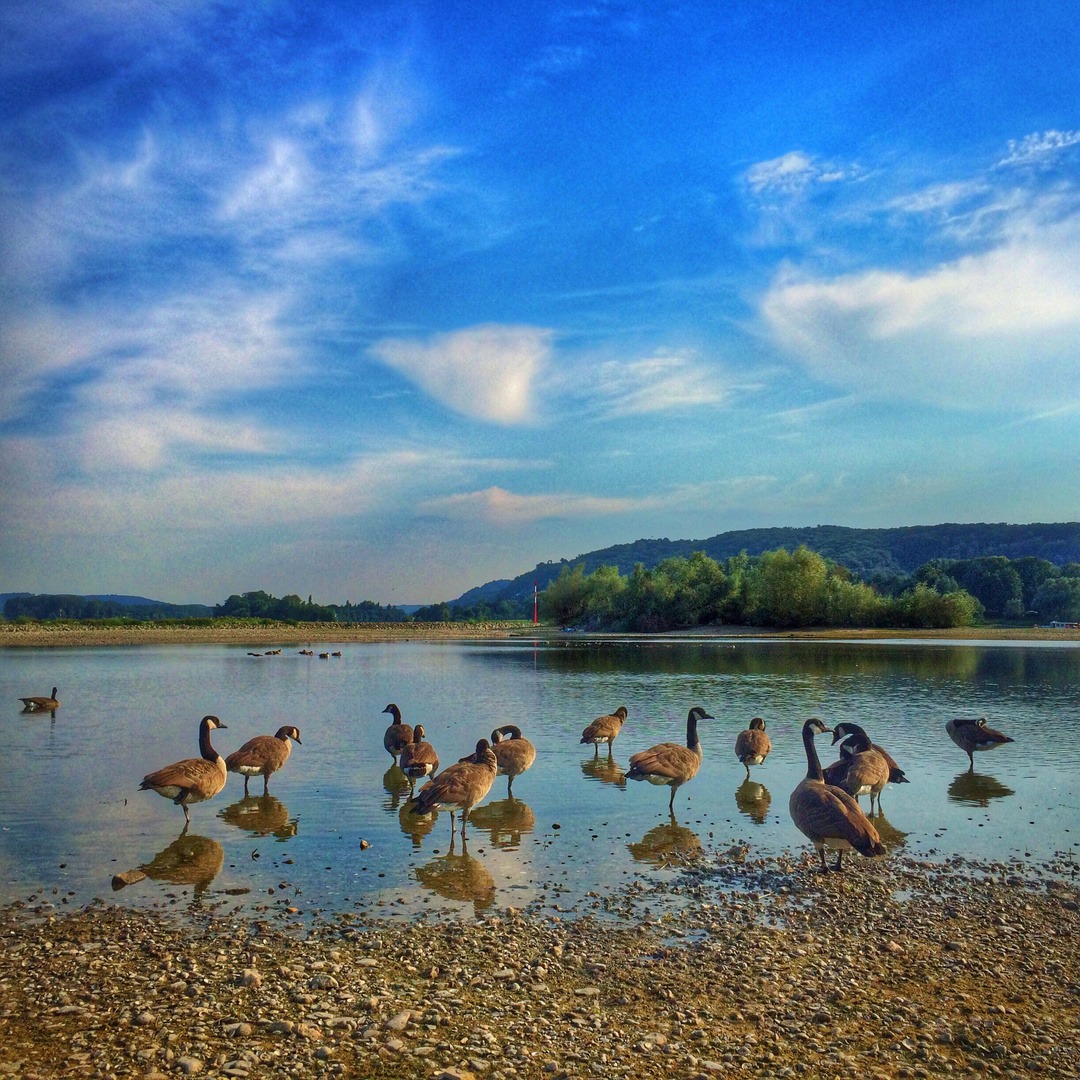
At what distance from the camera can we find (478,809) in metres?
13.9

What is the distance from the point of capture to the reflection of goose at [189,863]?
10.1m

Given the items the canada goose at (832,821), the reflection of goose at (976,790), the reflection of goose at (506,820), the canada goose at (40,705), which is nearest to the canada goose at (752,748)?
the reflection of goose at (976,790)

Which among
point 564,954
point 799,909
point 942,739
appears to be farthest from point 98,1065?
point 942,739

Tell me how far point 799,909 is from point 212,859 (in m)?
7.61

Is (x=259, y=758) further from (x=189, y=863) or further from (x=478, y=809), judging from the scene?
(x=478, y=809)

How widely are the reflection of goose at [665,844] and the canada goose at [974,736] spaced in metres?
8.01

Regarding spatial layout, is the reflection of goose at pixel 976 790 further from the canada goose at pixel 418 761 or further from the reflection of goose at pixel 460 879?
the canada goose at pixel 418 761

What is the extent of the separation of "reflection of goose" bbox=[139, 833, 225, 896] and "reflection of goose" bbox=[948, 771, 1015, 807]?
12.2 metres

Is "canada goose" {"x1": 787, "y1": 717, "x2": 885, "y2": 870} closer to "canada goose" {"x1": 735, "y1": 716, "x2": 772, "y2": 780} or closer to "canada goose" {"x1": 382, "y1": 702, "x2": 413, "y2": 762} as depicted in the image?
"canada goose" {"x1": 735, "y1": 716, "x2": 772, "y2": 780}

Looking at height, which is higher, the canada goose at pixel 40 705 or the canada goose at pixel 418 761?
the canada goose at pixel 418 761

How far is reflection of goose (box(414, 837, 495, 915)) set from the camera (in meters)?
9.34

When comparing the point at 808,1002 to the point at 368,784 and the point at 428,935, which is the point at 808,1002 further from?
the point at 368,784

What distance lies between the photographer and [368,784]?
52.2 feet

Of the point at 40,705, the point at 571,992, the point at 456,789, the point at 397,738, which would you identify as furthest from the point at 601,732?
the point at 40,705
